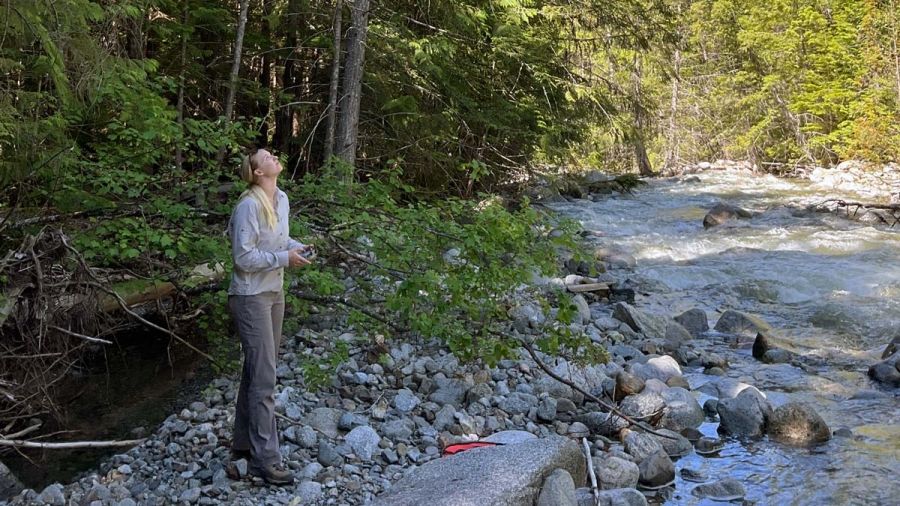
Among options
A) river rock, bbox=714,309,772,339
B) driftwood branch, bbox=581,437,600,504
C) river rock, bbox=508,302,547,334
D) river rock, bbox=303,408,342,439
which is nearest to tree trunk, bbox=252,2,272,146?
river rock, bbox=508,302,547,334

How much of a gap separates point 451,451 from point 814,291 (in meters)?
8.32

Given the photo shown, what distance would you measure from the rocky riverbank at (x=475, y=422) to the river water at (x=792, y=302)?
0.12 meters

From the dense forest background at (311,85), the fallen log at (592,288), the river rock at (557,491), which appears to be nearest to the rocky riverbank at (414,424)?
the river rock at (557,491)

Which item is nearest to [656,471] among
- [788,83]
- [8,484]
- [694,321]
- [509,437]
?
[509,437]

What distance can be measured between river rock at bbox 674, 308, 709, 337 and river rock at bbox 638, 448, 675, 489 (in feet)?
14.6

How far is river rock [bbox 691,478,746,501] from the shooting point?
5266 mm

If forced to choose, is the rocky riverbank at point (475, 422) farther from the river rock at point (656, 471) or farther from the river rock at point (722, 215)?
the river rock at point (722, 215)

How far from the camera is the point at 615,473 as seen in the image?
17.4 ft

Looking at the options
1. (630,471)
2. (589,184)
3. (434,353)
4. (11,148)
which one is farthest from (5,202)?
(589,184)

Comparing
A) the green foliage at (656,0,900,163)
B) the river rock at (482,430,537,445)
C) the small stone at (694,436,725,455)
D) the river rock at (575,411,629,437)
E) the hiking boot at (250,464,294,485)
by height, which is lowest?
the small stone at (694,436,725,455)

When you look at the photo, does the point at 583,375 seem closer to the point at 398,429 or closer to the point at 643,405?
the point at 643,405

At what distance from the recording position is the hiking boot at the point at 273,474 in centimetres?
468

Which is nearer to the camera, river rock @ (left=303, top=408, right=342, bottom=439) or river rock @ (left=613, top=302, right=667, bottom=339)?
river rock @ (left=303, top=408, right=342, bottom=439)

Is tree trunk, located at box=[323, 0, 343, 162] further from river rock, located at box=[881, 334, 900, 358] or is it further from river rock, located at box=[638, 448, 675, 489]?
river rock, located at box=[881, 334, 900, 358]
